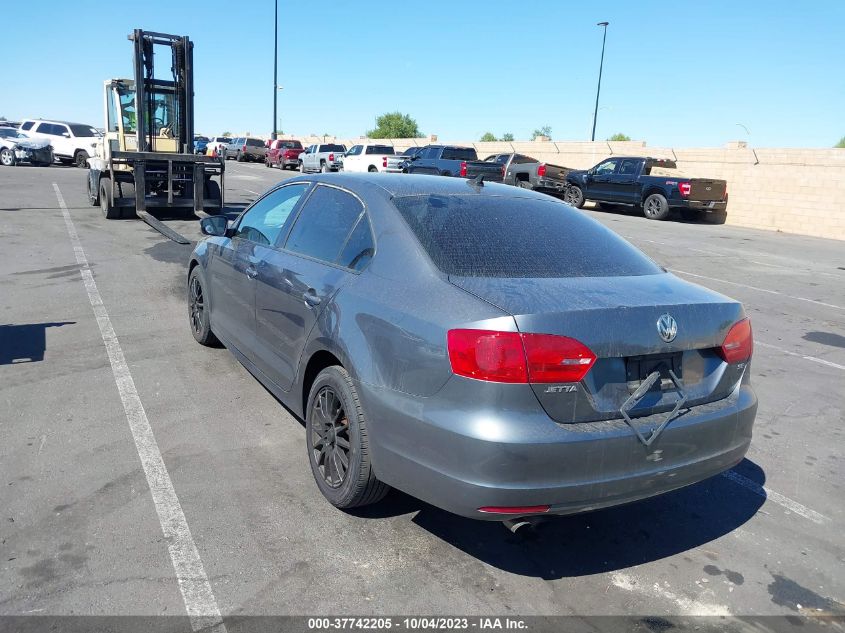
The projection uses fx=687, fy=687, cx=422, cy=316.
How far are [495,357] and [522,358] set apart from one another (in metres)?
0.11

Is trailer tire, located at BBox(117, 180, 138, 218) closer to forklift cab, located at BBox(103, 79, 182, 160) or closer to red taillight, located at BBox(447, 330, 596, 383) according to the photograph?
forklift cab, located at BBox(103, 79, 182, 160)

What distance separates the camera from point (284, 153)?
4250 cm

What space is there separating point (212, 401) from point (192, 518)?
1634mm

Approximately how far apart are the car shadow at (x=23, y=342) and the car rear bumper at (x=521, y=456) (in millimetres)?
4037

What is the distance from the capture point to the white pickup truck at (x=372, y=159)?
29562 mm

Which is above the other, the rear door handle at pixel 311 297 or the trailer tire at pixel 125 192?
the rear door handle at pixel 311 297

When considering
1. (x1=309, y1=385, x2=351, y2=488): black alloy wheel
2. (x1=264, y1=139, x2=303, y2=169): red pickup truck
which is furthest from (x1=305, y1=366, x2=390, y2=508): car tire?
(x1=264, y1=139, x2=303, y2=169): red pickup truck

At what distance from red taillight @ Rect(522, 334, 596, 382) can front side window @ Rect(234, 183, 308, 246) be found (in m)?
2.33

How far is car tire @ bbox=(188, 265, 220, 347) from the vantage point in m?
5.92

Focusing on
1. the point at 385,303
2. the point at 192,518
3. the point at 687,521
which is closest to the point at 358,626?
the point at 192,518

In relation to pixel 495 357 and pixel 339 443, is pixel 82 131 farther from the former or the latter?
pixel 495 357

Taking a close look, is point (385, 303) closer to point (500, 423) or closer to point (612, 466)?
point (500, 423)

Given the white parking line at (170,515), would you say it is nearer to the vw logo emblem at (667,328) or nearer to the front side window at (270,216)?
the front side window at (270,216)

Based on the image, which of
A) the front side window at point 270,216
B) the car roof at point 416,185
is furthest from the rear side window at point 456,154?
the car roof at point 416,185
